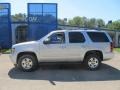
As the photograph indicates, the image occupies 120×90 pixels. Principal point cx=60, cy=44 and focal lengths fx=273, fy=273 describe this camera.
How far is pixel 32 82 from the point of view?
10.4 metres

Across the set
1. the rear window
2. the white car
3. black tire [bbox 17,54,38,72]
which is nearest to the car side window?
the white car

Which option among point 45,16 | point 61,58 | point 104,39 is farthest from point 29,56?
point 45,16

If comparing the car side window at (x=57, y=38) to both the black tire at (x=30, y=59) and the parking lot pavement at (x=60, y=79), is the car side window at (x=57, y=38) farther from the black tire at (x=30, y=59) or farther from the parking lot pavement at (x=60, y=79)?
the parking lot pavement at (x=60, y=79)

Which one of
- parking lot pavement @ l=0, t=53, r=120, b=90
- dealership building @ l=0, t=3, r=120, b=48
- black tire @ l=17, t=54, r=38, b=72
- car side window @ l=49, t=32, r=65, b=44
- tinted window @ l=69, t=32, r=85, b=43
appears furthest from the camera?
dealership building @ l=0, t=3, r=120, b=48

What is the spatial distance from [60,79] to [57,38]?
2.68 m

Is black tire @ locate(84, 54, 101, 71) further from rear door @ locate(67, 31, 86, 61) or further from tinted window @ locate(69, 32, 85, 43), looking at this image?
tinted window @ locate(69, 32, 85, 43)

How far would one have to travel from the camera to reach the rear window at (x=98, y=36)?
43.9ft

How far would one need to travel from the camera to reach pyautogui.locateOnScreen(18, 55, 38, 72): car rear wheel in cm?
1271

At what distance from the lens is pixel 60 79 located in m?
11.1

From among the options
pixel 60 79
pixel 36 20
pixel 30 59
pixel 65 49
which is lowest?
pixel 60 79

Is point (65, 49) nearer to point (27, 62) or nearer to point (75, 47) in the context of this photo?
point (75, 47)

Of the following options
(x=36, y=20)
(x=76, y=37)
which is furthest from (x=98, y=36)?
(x=36, y=20)

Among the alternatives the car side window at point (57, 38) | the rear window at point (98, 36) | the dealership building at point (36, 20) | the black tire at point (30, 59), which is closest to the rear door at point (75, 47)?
the car side window at point (57, 38)

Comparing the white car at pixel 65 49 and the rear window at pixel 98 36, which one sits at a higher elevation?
the rear window at pixel 98 36
